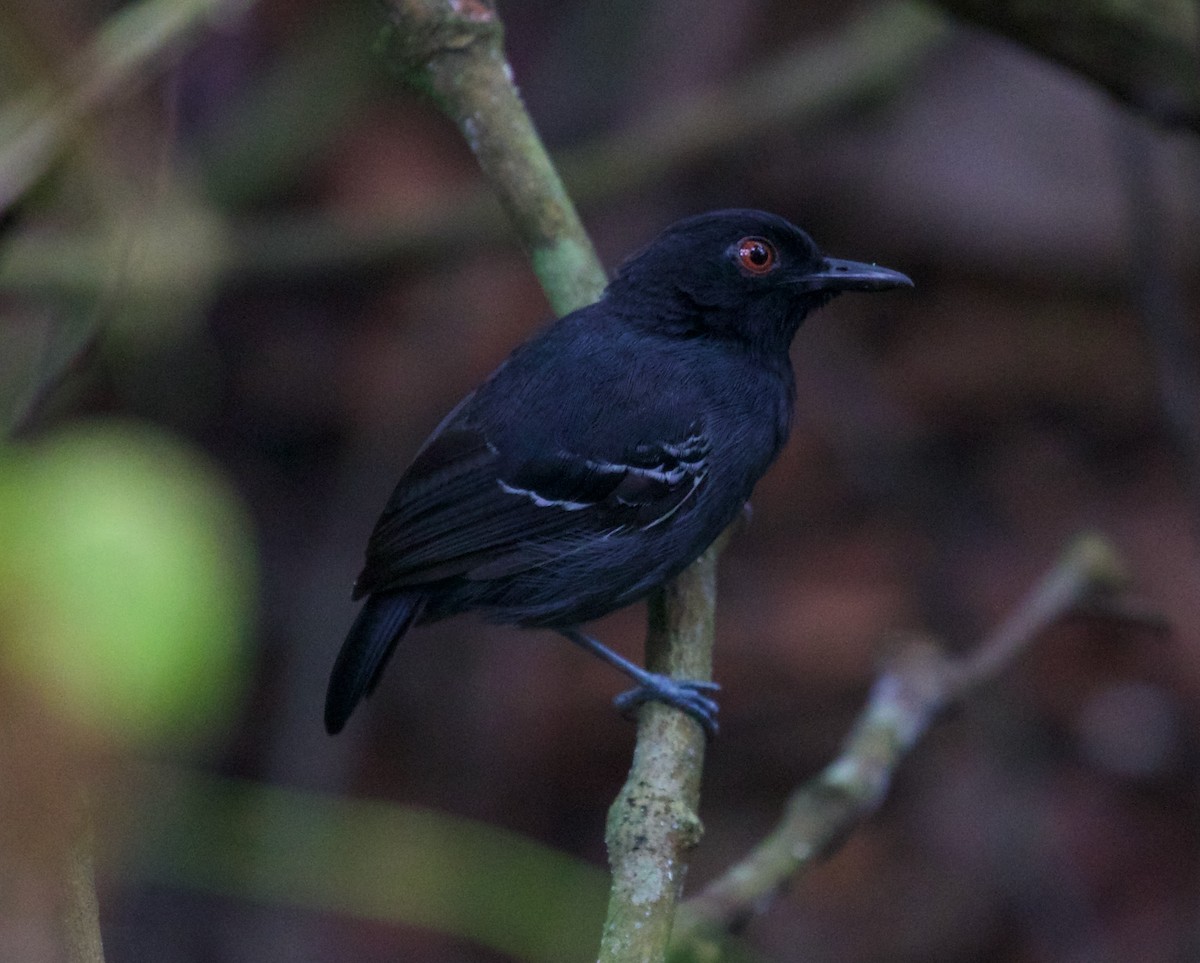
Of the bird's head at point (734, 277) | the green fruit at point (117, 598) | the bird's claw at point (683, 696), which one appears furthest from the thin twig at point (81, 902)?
the bird's head at point (734, 277)

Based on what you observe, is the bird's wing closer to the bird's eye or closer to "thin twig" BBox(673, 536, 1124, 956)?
the bird's eye

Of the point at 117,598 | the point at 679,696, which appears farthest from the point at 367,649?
the point at 117,598

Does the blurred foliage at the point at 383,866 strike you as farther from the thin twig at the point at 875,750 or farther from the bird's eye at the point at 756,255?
the bird's eye at the point at 756,255

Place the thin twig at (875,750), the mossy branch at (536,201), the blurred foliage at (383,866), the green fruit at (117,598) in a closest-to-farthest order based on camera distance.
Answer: the green fruit at (117,598), the mossy branch at (536,201), the thin twig at (875,750), the blurred foliage at (383,866)

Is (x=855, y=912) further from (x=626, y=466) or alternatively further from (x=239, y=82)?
(x=239, y=82)

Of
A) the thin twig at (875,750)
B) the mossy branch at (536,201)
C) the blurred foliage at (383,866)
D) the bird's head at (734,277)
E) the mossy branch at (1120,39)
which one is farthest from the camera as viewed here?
the blurred foliage at (383,866)

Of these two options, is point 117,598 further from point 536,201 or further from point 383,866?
point 383,866
